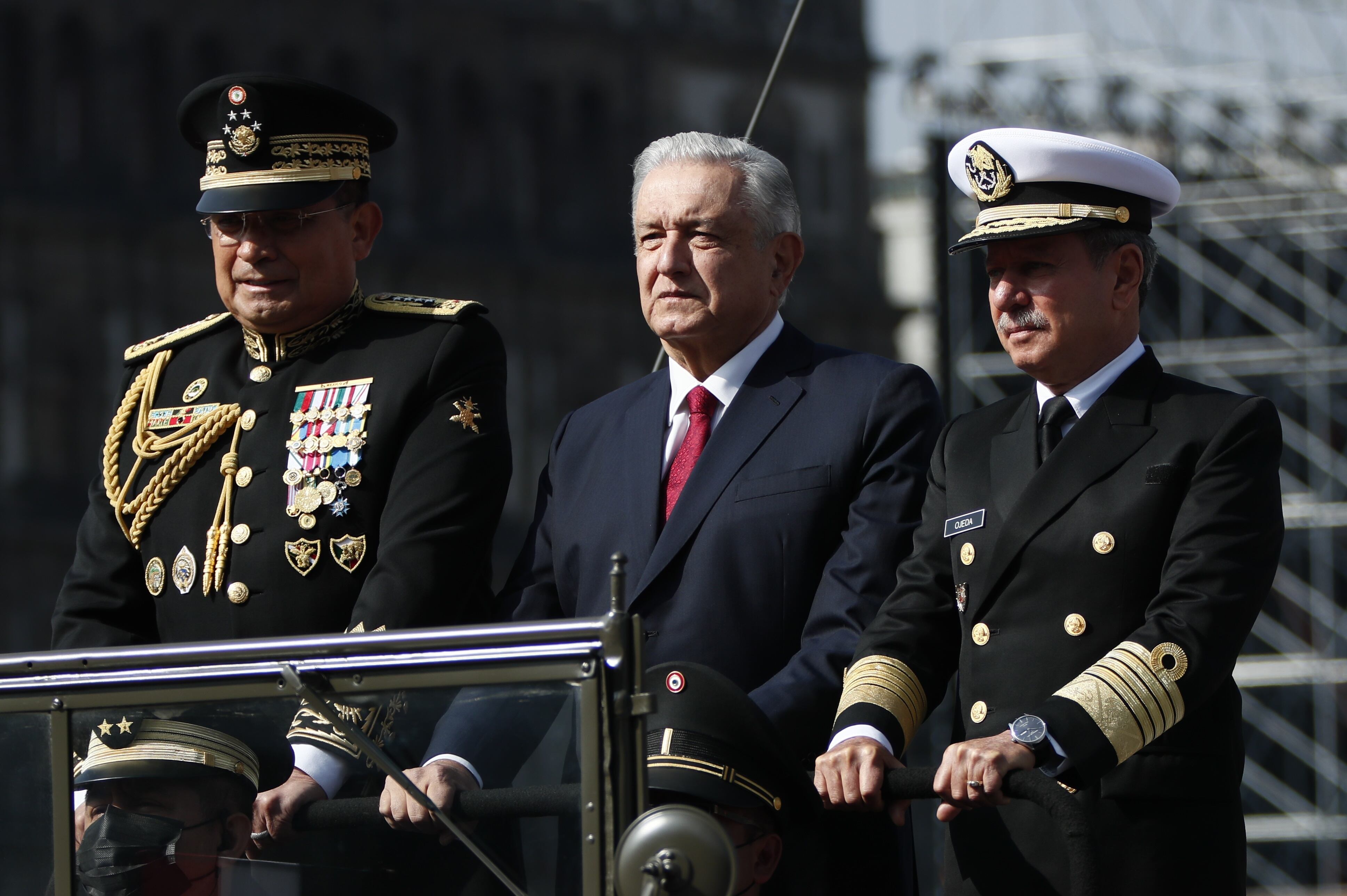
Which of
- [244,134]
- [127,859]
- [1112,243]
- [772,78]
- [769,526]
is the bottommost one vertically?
[127,859]

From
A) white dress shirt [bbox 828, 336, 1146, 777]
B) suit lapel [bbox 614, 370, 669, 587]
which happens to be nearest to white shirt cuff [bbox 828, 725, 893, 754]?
white dress shirt [bbox 828, 336, 1146, 777]

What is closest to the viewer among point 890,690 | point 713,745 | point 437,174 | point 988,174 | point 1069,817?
point 1069,817

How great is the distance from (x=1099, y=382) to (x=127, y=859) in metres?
1.79

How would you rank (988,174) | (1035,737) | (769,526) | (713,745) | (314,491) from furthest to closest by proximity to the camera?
(314,491)
(769,526)
(988,174)
(713,745)
(1035,737)

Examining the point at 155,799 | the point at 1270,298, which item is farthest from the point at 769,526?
the point at 1270,298

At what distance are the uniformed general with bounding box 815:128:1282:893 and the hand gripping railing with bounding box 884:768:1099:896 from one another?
5cm

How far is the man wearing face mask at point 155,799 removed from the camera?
11.6 ft

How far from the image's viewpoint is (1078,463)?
4180 millimetres

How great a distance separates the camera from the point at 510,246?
143ft

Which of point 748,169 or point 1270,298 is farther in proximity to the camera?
point 1270,298

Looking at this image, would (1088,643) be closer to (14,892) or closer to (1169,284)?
(14,892)

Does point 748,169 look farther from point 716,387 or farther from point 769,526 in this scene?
point 769,526

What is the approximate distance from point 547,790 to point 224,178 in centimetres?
194

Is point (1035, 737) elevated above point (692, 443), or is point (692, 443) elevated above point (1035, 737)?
point (692, 443)
